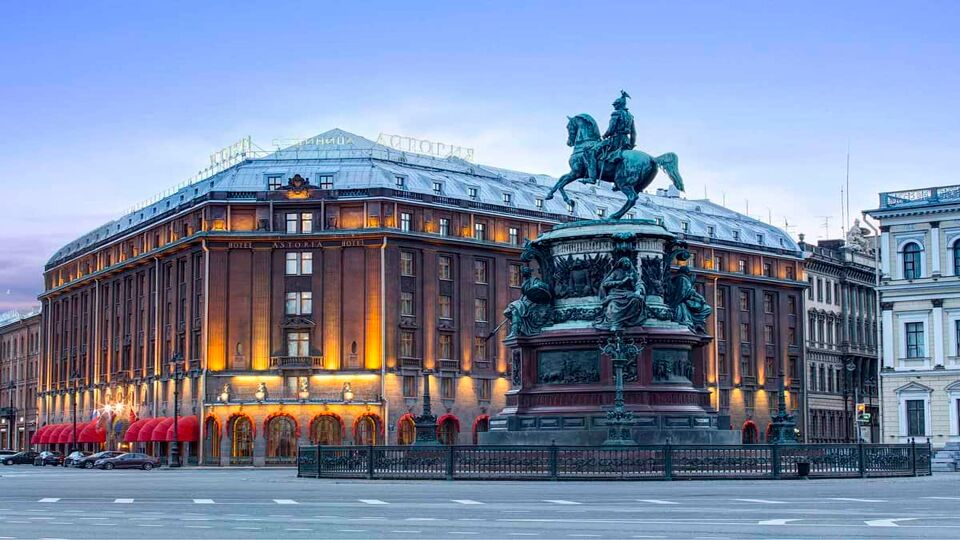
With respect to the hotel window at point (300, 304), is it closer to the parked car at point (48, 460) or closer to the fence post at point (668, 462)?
the parked car at point (48, 460)

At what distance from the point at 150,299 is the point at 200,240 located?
566 inches

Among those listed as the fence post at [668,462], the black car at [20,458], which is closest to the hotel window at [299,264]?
the black car at [20,458]

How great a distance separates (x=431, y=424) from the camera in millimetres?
58062

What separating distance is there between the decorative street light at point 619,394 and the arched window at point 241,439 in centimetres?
6286

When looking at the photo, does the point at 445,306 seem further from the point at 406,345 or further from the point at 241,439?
the point at 241,439

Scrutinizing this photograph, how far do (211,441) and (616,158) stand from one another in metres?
63.3

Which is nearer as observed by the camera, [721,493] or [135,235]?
[721,493]

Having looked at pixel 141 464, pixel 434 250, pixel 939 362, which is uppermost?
pixel 434 250

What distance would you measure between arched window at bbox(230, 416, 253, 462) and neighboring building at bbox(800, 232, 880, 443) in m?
60.2

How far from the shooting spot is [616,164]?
61.2m

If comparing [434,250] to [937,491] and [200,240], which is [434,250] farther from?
[937,491]

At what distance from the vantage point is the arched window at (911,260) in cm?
9888

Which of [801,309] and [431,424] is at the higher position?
[801,309]

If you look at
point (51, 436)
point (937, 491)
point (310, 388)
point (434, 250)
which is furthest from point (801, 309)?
point (937, 491)
